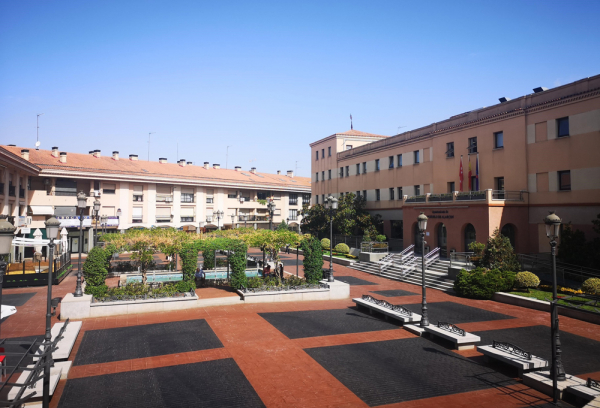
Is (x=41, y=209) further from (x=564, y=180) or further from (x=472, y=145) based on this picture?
(x=564, y=180)

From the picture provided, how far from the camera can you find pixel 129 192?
5053 cm

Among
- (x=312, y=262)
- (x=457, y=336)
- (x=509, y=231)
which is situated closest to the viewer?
(x=457, y=336)

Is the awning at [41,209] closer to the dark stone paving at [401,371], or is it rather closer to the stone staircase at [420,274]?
the stone staircase at [420,274]

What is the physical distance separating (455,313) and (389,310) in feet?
12.7

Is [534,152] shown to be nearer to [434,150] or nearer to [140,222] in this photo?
Result: [434,150]

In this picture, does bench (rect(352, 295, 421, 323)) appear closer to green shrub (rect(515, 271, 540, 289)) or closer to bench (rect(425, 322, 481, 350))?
bench (rect(425, 322, 481, 350))

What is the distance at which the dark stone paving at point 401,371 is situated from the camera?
417 inches

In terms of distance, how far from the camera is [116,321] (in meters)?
17.2

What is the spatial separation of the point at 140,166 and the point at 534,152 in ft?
154

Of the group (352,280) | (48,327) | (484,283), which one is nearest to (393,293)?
(352,280)

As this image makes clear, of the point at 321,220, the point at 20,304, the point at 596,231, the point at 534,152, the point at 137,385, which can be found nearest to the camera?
the point at 137,385

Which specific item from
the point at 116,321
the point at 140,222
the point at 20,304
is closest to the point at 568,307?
the point at 116,321

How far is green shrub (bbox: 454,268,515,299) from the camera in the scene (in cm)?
2206

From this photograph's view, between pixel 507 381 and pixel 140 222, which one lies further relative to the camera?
pixel 140 222
